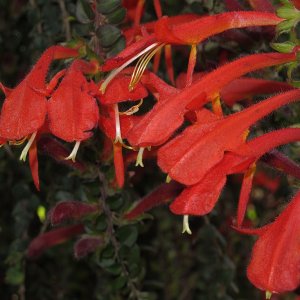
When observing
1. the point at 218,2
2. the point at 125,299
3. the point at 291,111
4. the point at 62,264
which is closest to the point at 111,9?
the point at 218,2

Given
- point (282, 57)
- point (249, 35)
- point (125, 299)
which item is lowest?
point (125, 299)

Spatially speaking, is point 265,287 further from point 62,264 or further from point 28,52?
point 62,264

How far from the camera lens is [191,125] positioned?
2.78 ft

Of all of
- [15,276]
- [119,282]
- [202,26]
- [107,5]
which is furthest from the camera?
[15,276]

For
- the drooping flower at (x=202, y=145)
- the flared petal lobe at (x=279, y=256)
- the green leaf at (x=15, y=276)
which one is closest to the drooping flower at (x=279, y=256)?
the flared petal lobe at (x=279, y=256)

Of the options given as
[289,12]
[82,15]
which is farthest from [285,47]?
[82,15]

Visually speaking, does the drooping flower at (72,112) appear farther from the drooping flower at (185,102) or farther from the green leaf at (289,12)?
the green leaf at (289,12)

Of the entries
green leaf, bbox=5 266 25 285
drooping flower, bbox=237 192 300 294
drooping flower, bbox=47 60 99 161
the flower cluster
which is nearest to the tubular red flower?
the flower cluster

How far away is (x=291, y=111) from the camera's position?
1.16 metres

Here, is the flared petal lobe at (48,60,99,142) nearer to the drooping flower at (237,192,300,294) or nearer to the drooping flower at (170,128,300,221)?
the drooping flower at (170,128,300,221)

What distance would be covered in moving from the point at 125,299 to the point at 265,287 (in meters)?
0.71

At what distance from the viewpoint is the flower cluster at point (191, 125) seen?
80cm

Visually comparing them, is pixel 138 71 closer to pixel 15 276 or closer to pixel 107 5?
pixel 107 5

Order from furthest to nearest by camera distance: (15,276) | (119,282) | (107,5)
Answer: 1. (15,276)
2. (119,282)
3. (107,5)
